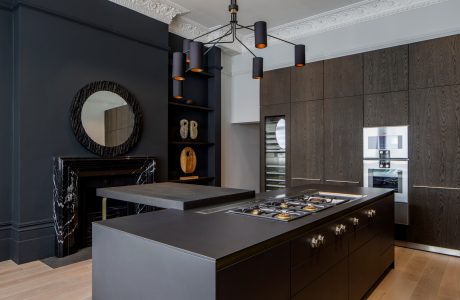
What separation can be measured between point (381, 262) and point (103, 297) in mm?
2302

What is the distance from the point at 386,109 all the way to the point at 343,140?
684 mm

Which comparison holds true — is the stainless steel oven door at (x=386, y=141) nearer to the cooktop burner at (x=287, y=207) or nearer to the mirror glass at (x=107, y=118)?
the cooktop burner at (x=287, y=207)

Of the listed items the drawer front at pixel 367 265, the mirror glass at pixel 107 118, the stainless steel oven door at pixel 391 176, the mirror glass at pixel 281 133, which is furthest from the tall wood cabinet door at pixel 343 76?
the mirror glass at pixel 107 118

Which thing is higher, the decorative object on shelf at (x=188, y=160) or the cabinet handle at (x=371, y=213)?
the decorative object on shelf at (x=188, y=160)

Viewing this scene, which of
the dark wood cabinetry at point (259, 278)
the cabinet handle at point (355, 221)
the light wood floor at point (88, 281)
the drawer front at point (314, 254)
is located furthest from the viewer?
the light wood floor at point (88, 281)

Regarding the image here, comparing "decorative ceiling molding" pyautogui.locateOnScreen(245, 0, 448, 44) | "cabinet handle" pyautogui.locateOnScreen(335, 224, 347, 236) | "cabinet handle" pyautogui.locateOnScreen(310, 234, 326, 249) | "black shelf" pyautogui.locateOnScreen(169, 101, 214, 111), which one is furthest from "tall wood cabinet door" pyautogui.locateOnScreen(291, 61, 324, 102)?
"cabinet handle" pyautogui.locateOnScreen(310, 234, 326, 249)

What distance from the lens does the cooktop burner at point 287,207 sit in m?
1.73

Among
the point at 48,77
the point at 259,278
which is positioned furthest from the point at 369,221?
the point at 48,77

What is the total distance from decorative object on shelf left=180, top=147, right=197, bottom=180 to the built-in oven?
8.59 ft

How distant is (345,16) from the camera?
174 inches

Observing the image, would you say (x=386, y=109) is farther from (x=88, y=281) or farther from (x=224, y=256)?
(x=88, y=281)

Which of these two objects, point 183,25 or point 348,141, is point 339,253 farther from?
point 183,25

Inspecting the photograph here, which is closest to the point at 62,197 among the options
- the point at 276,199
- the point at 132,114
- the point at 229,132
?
the point at 132,114

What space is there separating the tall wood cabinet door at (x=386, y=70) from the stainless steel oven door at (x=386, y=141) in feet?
1.67
